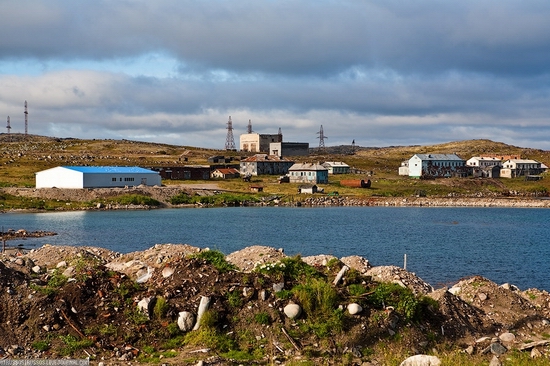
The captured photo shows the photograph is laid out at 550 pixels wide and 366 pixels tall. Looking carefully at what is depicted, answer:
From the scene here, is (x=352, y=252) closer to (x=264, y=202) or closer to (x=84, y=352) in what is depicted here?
(x=84, y=352)

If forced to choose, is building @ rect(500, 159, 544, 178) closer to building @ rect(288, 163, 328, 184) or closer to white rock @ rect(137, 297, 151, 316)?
building @ rect(288, 163, 328, 184)

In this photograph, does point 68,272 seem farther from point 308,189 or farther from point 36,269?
point 308,189

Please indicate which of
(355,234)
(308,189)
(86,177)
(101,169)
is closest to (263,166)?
(308,189)

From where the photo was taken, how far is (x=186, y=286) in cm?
1800

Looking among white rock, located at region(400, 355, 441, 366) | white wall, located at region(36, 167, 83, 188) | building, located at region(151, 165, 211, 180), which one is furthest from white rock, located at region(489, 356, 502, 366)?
building, located at region(151, 165, 211, 180)

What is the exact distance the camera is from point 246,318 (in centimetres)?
1678

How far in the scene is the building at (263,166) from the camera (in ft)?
435

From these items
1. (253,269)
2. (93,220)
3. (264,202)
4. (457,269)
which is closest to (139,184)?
(264,202)

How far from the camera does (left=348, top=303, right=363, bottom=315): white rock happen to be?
669 inches

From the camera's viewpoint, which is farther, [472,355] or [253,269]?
[253,269]

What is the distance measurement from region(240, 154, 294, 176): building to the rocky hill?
112 meters

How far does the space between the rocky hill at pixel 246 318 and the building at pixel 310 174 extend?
9590 centimetres

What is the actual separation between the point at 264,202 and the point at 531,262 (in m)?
56.3

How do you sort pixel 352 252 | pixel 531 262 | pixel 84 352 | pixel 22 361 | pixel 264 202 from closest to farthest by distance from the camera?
pixel 22 361 < pixel 84 352 < pixel 531 262 < pixel 352 252 < pixel 264 202
